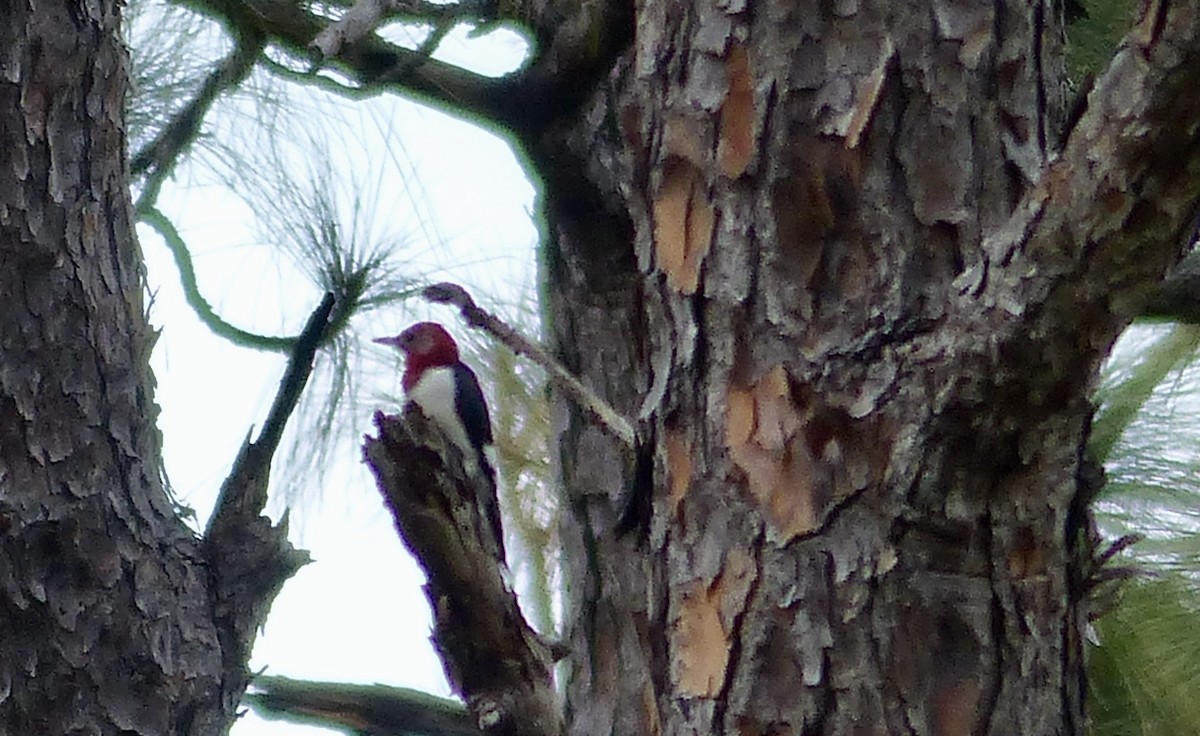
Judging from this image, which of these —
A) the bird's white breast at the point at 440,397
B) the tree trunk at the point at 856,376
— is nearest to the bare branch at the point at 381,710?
the tree trunk at the point at 856,376

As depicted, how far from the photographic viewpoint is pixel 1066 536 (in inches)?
33.2

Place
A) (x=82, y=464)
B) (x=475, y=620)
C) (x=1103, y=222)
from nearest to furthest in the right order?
(x=1103, y=222) → (x=475, y=620) → (x=82, y=464)

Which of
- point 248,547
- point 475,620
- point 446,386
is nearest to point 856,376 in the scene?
point 475,620

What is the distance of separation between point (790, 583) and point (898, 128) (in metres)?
0.31

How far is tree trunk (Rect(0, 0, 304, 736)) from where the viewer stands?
1.20 m

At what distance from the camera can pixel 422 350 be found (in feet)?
7.14

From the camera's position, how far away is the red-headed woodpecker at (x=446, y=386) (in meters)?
1.97

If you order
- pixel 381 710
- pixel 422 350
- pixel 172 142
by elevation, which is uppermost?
pixel 172 142

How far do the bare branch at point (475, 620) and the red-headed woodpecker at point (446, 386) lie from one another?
33.2 inches

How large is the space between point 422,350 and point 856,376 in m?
1.41

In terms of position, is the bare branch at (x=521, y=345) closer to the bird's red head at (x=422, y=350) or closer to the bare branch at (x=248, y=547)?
the bare branch at (x=248, y=547)

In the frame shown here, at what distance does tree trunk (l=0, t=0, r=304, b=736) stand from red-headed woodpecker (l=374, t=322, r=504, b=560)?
2.04 feet

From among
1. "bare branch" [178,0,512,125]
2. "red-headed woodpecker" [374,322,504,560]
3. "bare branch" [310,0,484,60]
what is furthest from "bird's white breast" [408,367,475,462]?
"bare branch" [310,0,484,60]

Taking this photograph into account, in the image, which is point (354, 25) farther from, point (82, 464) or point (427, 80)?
point (82, 464)
